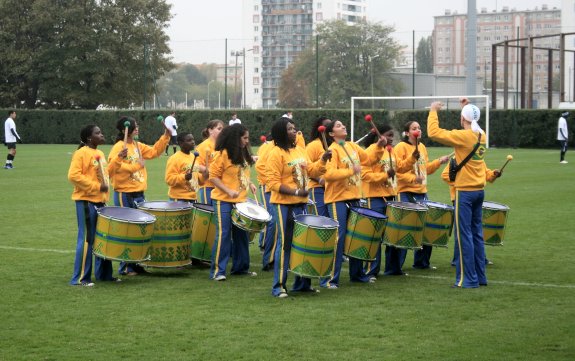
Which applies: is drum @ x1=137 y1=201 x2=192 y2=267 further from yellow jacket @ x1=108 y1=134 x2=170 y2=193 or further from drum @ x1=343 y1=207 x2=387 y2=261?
drum @ x1=343 y1=207 x2=387 y2=261

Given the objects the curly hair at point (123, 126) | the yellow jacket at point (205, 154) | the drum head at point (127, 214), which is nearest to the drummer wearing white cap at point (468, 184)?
the yellow jacket at point (205, 154)

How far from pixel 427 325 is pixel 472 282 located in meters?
1.98

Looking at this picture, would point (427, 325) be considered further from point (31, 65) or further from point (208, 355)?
point (31, 65)

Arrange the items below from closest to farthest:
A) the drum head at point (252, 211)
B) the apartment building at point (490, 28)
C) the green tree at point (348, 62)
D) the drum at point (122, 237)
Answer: the drum at point (122, 237) < the drum head at point (252, 211) < the green tree at point (348, 62) < the apartment building at point (490, 28)

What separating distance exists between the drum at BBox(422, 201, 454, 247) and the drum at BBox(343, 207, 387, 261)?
119 cm

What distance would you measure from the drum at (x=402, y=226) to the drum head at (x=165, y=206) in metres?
2.32

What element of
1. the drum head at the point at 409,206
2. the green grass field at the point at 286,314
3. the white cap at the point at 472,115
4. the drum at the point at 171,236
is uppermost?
the white cap at the point at 472,115

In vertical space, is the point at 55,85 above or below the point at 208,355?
above

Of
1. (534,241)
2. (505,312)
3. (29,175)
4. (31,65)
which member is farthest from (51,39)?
(505,312)

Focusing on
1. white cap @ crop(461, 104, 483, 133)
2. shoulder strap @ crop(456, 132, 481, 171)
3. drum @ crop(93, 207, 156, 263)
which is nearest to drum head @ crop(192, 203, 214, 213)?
drum @ crop(93, 207, 156, 263)

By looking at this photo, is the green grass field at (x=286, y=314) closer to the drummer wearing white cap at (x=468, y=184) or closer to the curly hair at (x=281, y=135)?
the drummer wearing white cap at (x=468, y=184)

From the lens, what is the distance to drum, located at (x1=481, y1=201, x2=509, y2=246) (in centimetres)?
1146

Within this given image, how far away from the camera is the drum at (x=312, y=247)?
30.7ft

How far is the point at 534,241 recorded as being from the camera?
1373cm
